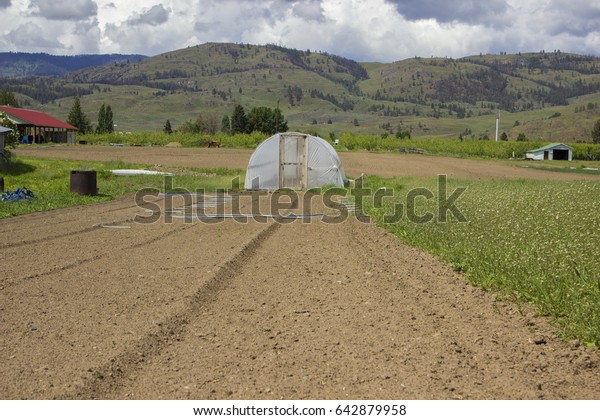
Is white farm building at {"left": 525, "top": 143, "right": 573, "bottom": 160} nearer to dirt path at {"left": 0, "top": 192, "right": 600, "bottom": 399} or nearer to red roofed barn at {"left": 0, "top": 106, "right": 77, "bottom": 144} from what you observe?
red roofed barn at {"left": 0, "top": 106, "right": 77, "bottom": 144}

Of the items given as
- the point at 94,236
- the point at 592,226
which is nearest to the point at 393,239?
the point at 592,226

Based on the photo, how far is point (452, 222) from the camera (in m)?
14.2

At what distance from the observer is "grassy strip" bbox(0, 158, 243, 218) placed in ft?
66.8

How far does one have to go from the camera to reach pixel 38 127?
83.5 meters

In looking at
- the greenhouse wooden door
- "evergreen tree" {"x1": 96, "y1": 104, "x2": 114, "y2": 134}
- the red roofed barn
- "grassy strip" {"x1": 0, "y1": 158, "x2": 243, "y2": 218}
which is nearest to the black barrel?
"grassy strip" {"x1": 0, "y1": 158, "x2": 243, "y2": 218}

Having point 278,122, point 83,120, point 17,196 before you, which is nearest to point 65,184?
point 17,196

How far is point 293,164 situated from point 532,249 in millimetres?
21234

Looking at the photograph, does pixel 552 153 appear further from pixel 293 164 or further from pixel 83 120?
pixel 83 120

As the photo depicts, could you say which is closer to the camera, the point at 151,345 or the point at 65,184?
the point at 151,345

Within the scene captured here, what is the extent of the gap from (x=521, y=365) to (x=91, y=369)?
349 cm

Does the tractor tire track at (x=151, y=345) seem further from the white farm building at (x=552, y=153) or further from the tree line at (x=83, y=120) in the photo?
the tree line at (x=83, y=120)

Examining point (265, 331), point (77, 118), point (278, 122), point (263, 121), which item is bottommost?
point (265, 331)

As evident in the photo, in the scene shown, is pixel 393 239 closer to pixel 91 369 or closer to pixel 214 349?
pixel 214 349

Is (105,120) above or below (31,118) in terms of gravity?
above
